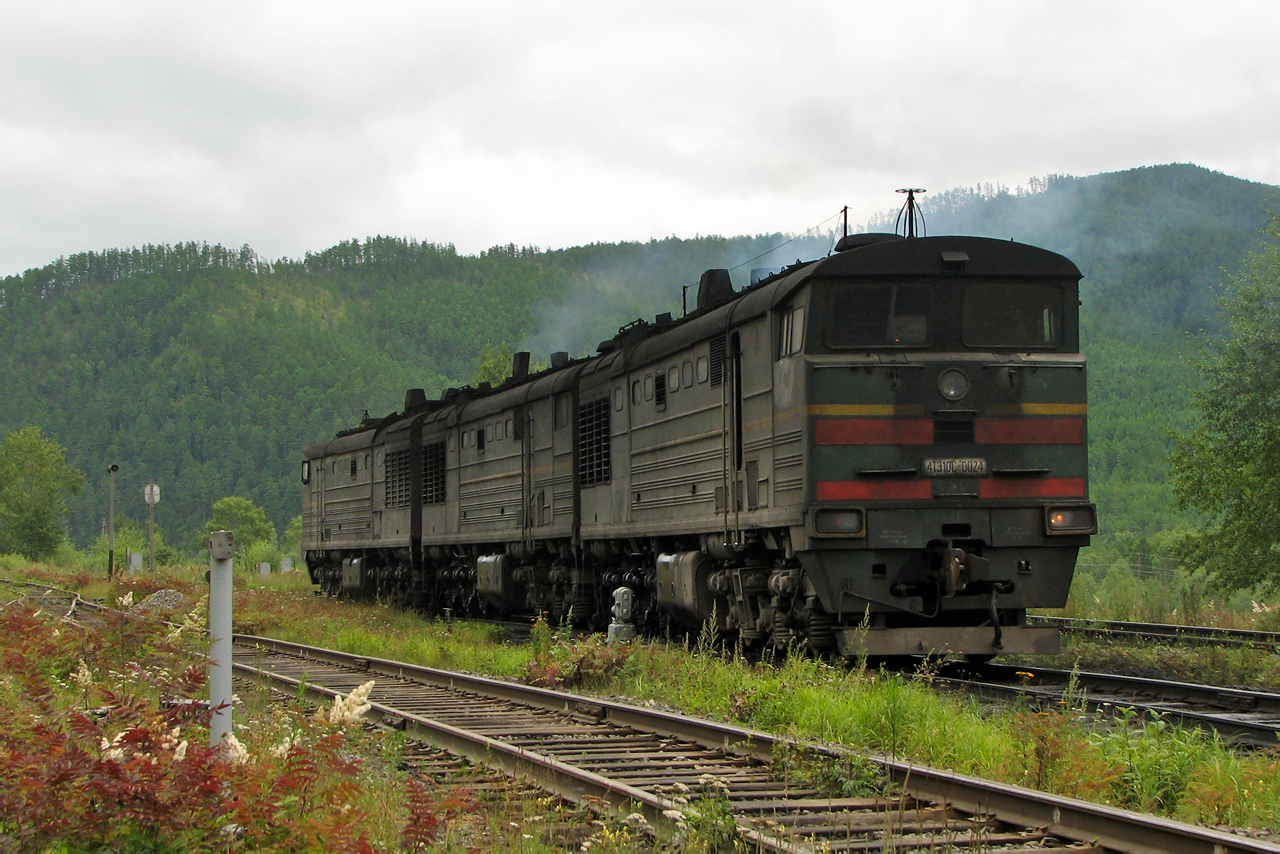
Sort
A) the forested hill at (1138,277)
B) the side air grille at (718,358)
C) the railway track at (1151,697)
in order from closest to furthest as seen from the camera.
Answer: the railway track at (1151,697) → the side air grille at (718,358) → the forested hill at (1138,277)

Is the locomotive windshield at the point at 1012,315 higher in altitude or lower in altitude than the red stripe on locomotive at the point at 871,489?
higher

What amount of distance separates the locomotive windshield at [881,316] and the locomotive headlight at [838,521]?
1561 mm

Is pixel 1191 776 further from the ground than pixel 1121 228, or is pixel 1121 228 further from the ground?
pixel 1121 228

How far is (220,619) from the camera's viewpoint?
5750 mm

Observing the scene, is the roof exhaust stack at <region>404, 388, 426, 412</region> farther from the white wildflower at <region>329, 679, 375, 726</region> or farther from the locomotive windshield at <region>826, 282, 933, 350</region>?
the white wildflower at <region>329, 679, 375, 726</region>

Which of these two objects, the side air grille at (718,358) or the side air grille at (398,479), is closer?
the side air grille at (718,358)

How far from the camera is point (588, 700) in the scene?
33.5ft

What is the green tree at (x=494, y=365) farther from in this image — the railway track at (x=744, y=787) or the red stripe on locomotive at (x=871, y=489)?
the railway track at (x=744, y=787)

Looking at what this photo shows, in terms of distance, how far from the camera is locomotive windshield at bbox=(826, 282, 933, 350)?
12055 millimetres

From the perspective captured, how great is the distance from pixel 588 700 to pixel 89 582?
32.5m

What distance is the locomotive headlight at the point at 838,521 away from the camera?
11625 millimetres

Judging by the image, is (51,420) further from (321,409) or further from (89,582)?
(89,582)

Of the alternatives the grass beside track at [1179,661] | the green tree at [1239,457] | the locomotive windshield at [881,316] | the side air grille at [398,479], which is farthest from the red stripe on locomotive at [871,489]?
the side air grille at [398,479]

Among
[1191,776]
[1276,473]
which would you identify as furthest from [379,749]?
[1276,473]
